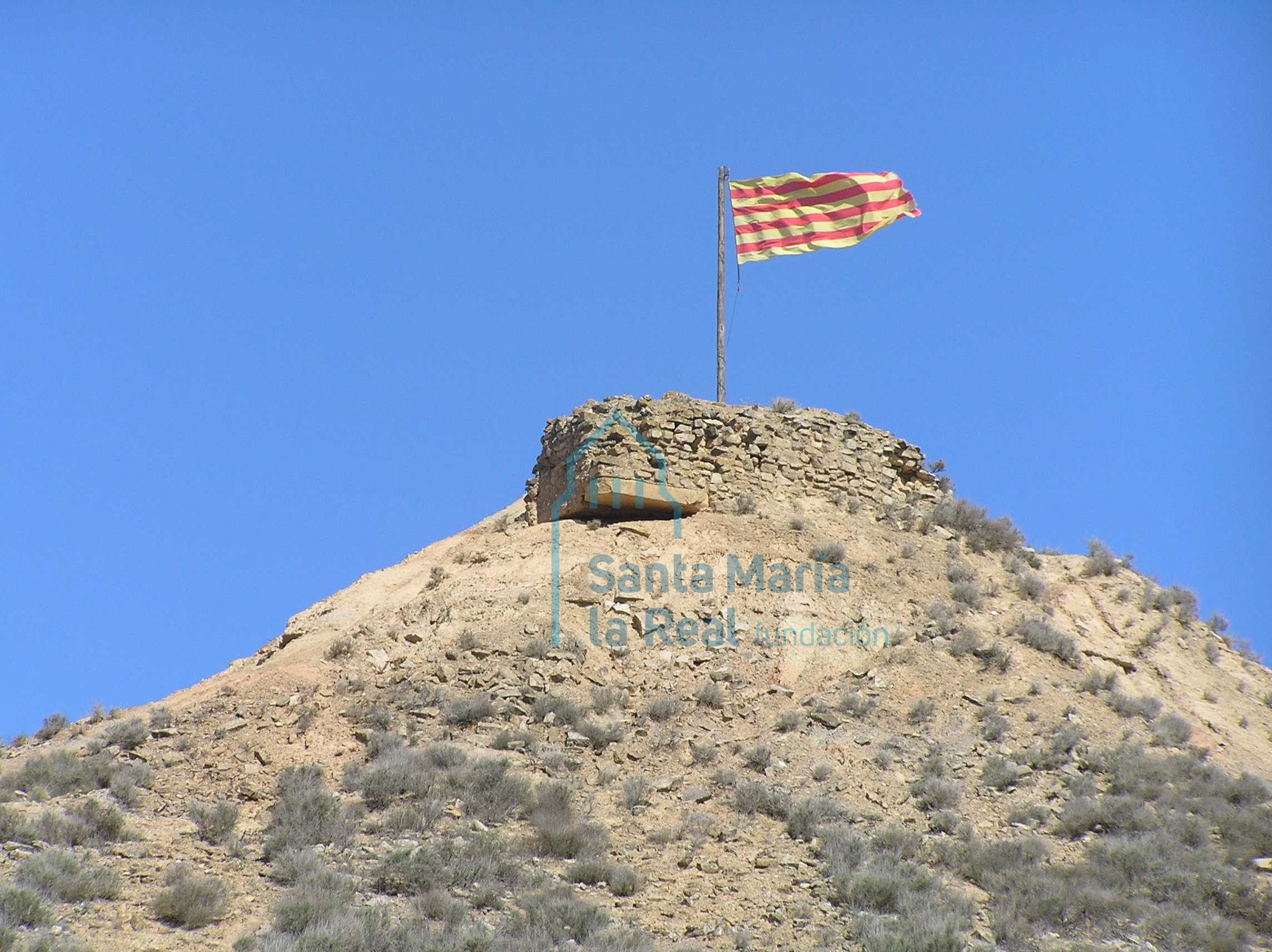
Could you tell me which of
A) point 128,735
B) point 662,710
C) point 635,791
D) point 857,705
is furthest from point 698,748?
point 128,735

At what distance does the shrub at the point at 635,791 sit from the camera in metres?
14.4

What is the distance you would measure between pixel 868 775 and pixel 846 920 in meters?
3.46

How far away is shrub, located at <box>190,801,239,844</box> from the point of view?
12891 millimetres

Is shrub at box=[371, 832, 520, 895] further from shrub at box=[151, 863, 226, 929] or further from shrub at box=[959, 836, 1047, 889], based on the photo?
shrub at box=[959, 836, 1047, 889]

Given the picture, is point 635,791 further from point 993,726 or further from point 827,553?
point 827,553

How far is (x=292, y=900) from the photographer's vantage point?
11398 millimetres

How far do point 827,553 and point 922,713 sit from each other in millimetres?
3506

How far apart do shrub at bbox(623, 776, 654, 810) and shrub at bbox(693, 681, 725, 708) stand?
2051 millimetres

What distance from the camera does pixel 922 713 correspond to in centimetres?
1675

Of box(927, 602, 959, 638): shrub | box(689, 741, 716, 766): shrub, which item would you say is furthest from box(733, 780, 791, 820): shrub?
box(927, 602, 959, 638): shrub

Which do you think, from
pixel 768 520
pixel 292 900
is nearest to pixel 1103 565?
pixel 768 520

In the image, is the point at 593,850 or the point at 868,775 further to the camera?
the point at 868,775

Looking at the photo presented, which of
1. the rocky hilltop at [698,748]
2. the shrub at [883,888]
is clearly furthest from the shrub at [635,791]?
the shrub at [883,888]

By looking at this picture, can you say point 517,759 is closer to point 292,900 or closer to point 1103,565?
point 292,900
